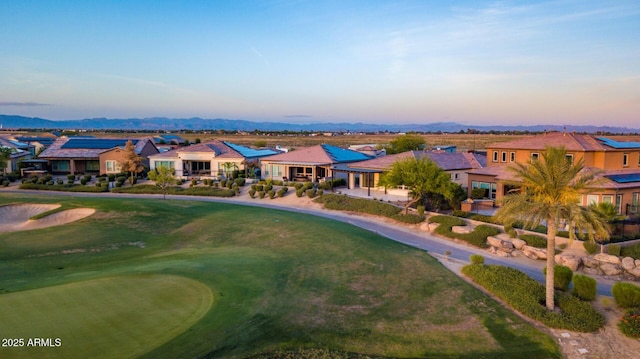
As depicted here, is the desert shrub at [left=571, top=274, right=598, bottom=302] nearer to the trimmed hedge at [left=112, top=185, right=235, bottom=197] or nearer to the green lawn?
the green lawn

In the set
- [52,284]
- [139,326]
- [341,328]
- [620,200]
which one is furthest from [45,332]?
[620,200]

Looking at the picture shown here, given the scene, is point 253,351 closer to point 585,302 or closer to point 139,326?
point 139,326

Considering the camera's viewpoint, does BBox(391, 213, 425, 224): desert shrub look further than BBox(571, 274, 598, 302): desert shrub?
Yes

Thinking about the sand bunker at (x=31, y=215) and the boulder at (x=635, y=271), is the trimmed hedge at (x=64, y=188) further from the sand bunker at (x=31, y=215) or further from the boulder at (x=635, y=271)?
the boulder at (x=635, y=271)

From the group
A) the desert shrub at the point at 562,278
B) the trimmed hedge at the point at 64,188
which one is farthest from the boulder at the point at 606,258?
the trimmed hedge at the point at 64,188

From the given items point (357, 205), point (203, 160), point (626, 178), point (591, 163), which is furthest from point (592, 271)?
point (203, 160)

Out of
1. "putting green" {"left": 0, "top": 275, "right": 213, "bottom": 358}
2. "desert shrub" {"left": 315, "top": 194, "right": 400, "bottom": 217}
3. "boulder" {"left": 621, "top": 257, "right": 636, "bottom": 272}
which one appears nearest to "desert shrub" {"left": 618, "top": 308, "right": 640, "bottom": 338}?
"boulder" {"left": 621, "top": 257, "right": 636, "bottom": 272}
